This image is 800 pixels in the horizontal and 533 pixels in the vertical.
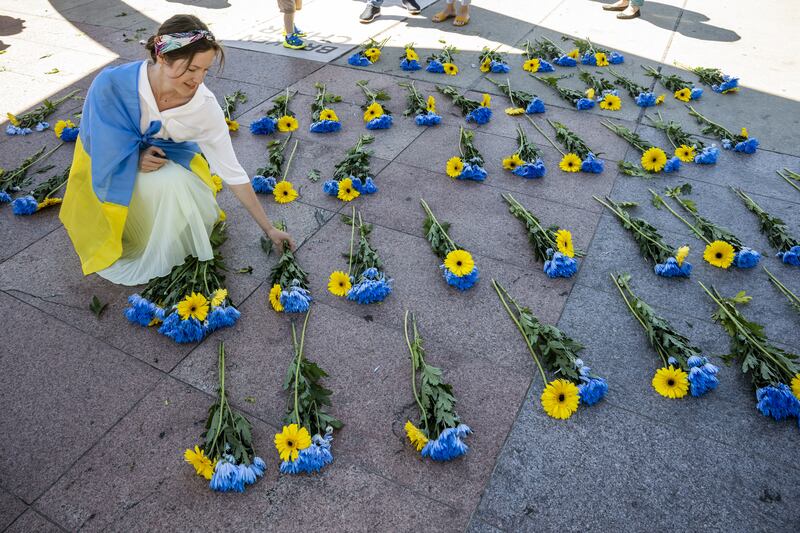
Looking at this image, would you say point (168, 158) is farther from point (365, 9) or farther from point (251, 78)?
point (365, 9)

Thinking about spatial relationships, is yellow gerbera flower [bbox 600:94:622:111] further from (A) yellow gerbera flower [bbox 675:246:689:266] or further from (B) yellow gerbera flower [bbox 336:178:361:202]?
A: (B) yellow gerbera flower [bbox 336:178:361:202]

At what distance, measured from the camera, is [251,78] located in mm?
5926

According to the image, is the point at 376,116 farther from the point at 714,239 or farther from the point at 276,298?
the point at 714,239

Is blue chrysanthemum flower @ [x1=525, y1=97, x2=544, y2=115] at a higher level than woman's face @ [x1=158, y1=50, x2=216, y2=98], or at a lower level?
lower

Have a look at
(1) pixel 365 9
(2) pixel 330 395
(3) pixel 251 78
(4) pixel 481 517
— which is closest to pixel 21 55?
(3) pixel 251 78

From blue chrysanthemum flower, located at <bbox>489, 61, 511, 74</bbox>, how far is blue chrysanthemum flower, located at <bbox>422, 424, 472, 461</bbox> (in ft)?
15.2

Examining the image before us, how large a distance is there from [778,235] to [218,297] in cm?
346

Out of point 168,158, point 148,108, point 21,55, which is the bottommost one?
point 21,55

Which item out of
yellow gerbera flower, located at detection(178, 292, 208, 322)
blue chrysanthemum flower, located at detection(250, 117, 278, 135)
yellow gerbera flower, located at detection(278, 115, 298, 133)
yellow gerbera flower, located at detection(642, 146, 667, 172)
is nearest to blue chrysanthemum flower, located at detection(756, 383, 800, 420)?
yellow gerbera flower, located at detection(642, 146, 667, 172)

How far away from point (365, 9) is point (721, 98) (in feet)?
14.7

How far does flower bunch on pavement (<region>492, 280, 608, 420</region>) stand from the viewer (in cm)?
255

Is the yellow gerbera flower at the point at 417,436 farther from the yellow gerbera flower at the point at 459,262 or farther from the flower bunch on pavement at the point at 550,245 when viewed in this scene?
the flower bunch on pavement at the point at 550,245

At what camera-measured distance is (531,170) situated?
4.21m

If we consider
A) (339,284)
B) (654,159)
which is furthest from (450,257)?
(654,159)
